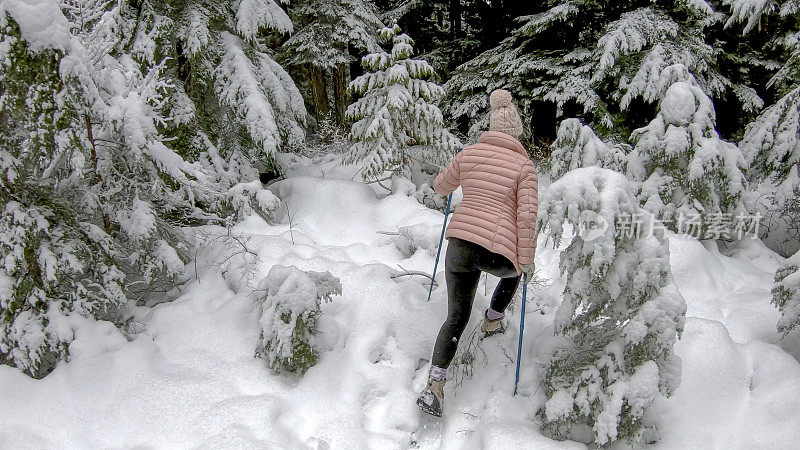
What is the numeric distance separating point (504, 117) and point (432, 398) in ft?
6.90

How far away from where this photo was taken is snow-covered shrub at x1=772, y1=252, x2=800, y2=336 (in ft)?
11.0

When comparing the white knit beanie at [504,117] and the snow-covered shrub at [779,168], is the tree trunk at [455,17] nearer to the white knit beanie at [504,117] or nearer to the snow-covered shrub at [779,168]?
the snow-covered shrub at [779,168]

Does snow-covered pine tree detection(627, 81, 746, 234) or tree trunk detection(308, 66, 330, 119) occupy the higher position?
snow-covered pine tree detection(627, 81, 746, 234)

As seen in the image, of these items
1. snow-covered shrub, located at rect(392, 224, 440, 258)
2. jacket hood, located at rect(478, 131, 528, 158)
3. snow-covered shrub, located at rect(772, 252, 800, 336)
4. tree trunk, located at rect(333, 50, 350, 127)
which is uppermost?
jacket hood, located at rect(478, 131, 528, 158)

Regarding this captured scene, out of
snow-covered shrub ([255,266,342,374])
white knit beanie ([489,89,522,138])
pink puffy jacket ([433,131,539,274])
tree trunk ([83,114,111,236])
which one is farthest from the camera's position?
tree trunk ([83,114,111,236])

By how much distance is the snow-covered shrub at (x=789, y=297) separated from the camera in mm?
3357

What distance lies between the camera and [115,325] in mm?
3729

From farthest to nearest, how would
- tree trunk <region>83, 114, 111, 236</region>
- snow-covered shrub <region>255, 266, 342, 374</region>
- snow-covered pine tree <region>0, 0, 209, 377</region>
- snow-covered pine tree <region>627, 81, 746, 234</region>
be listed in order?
1. snow-covered pine tree <region>627, 81, 746, 234</region>
2. tree trunk <region>83, 114, 111, 236</region>
3. snow-covered shrub <region>255, 266, 342, 374</region>
4. snow-covered pine tree <region>0, 0, 209, 377</region>

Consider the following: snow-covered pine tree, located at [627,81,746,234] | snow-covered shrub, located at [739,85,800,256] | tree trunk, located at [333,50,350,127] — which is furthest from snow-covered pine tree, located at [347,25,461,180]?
tree trunk, located at [333,50,350,127]

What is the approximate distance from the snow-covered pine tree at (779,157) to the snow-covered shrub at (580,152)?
1.72m

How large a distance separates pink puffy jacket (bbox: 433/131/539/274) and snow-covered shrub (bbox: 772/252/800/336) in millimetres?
2156

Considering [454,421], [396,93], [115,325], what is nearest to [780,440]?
[454,421]

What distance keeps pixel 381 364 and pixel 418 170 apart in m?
4.25

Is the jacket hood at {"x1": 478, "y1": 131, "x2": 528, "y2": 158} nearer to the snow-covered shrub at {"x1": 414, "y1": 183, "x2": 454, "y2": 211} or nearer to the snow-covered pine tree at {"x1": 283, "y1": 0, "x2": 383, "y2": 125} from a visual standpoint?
the snow-covered shrub at {"x1": 414, "y1": 183, "x2": 454, "y2": 211}
